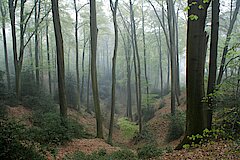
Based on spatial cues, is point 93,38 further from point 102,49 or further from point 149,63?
point 102,49

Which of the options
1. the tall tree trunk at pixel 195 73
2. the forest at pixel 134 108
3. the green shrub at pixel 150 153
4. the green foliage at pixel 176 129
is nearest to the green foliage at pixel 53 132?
the forest at pixel 134 108

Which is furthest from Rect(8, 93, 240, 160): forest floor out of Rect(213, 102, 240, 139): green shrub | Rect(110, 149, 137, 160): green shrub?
Rect(110, 149, 137, 160): green shrub

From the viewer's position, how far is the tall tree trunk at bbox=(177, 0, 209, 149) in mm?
5617

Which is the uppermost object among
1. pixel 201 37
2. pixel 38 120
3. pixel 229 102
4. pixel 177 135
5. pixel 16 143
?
pixel 201 37

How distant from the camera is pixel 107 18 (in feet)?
75.0

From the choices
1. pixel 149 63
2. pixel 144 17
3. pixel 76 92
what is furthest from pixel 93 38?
pixel 149 63

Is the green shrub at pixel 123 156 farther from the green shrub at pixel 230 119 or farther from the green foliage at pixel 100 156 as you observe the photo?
the green shrub at pixel 230 119

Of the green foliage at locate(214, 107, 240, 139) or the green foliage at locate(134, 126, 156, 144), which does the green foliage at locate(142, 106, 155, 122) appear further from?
the green foliage at locate(214, 107, 240, 139)

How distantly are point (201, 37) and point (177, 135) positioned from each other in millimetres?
7353

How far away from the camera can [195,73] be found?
5.91m

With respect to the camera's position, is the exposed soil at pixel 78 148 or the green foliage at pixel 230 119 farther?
the exposed soil at pixel 78 148

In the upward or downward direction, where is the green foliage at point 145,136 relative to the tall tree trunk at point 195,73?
downward

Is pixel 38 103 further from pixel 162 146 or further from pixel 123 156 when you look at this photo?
pixel 123 156

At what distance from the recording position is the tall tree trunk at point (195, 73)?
5617mm
